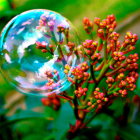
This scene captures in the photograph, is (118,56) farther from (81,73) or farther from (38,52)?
(38,52)

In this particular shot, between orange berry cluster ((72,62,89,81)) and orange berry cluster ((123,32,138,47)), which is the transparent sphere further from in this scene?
orange berry cluster ((123,32,138,47))

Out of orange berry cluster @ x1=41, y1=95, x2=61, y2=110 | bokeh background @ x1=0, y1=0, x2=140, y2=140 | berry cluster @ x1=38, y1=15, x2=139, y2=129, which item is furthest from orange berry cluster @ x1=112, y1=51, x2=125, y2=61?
orange berry cluster @ x1=41, y1=95, x2=61, y2=110

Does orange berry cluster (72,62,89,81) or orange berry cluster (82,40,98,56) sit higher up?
orange berry cluster (82,40,98,56)

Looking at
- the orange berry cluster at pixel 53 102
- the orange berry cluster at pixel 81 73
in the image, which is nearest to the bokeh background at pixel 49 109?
the orange berry cluster at pixel 53 102

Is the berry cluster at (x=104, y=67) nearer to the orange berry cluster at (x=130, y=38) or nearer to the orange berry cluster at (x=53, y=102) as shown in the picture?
the orange berry cluster at (x=130, y=38)

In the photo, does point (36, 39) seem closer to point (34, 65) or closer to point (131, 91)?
point (34, 65)

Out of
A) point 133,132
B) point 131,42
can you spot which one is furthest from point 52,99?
point 131,42

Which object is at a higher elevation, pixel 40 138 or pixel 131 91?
pixel 131 91
